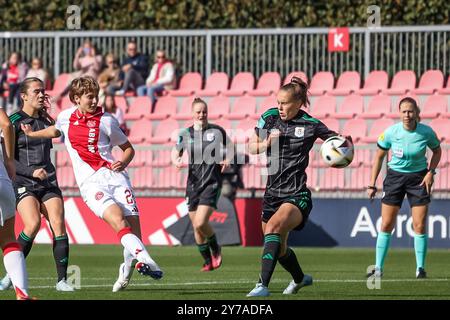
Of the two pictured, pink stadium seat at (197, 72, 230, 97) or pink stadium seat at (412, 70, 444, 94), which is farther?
pink stadium seat at (197, 72, 230, 97)

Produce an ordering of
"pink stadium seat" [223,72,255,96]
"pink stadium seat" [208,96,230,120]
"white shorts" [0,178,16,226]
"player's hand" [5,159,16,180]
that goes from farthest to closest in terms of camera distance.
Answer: "pink stadium seat" [223,72,255,96], "pink stadium seat" [208,96,230,120], "player's hand" [5,159,16,180], "white shorts" [0,178,16,226]

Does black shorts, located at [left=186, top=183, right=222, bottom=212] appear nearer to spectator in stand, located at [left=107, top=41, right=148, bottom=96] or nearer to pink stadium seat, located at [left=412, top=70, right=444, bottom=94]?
pink stadium seat, located at [left=412, top=70, right=444, bottom=94]

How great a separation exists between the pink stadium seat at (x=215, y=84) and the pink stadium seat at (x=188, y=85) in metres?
0.18

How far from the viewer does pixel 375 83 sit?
2538 centimetres

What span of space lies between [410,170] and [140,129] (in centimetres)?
1104

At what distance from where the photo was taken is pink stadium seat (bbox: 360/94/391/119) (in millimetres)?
24578

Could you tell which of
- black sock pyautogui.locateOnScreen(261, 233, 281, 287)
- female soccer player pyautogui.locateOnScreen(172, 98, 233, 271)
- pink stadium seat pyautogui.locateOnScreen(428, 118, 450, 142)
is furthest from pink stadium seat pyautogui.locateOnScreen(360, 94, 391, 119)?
black sock pyautogui.locateOnScreen(261, 233, 281, 287)

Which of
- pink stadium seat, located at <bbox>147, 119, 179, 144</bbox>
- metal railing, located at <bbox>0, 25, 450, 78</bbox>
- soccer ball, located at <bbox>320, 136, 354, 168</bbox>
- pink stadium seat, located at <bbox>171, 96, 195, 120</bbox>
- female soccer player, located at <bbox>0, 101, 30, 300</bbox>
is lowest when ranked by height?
female soccer player, located at <bbox>0, 101, 30, 300</bbox>

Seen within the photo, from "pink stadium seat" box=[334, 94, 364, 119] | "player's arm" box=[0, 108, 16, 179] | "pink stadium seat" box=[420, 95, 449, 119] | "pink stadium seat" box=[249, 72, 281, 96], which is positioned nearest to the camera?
"player's arm" box=[0, 108, 16, 179]

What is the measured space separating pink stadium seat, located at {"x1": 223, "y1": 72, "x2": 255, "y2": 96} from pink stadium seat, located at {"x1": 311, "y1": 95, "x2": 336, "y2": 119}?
1633mm

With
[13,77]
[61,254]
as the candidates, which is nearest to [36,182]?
[61,254]

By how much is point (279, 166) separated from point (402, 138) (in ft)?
12.1

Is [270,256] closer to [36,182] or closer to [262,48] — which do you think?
[36,182]
